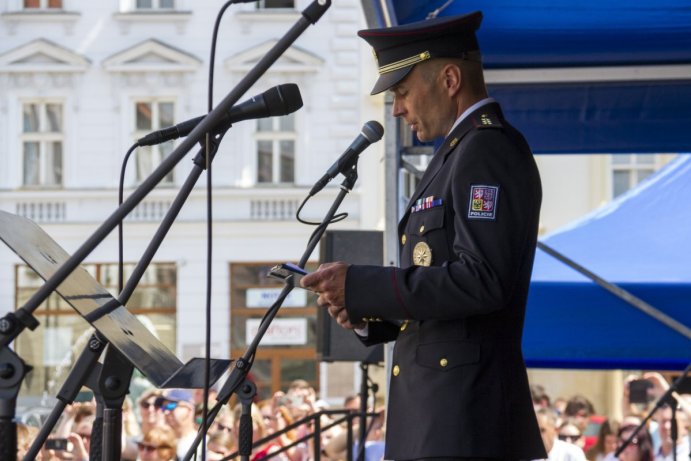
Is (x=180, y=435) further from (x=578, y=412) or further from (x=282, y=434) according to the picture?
(x=578, y=412)

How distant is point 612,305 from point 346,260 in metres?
1.35

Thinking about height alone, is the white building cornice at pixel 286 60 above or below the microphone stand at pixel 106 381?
above

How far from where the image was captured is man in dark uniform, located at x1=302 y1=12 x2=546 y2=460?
9.50 feet

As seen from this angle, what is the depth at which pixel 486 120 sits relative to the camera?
305 centimetres

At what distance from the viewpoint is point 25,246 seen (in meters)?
2.86

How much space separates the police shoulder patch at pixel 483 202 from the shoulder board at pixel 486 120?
17cm

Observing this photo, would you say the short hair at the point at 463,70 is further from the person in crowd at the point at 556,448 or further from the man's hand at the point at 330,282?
the person in crowd at the point at 556,448

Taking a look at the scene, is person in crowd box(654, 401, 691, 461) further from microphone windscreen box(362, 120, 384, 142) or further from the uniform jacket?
the uniform jacket

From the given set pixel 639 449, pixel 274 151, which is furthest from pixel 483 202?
pixel 274 151

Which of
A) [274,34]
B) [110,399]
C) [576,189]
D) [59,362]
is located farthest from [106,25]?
[110,399]

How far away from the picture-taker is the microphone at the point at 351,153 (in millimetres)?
3684

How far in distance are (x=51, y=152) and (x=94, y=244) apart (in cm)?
2110

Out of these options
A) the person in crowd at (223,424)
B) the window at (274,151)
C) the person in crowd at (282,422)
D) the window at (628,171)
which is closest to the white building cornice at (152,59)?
the window at (274,151)

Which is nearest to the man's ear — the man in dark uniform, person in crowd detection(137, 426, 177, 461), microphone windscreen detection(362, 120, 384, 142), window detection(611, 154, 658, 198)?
the man in dark uniform
